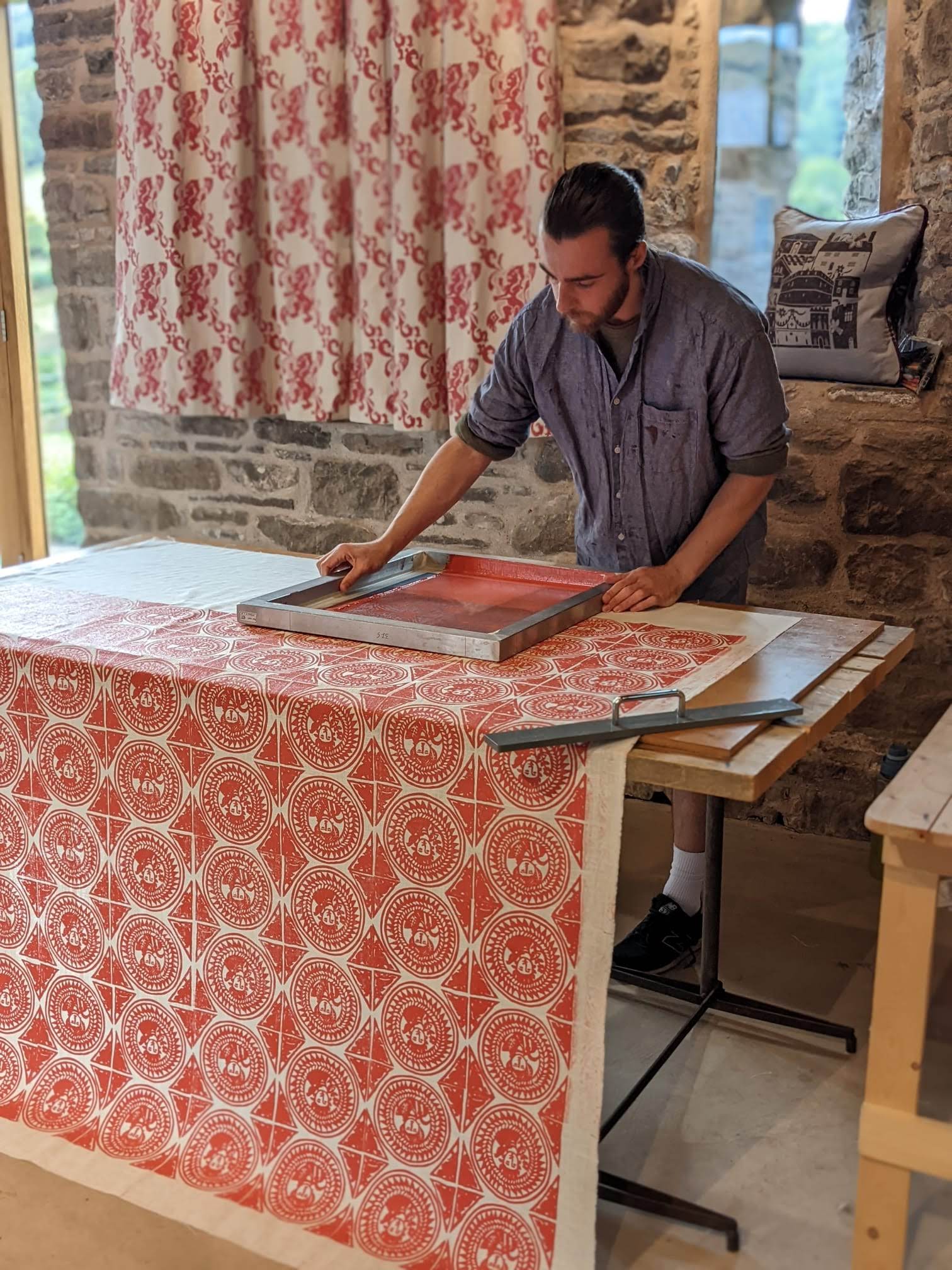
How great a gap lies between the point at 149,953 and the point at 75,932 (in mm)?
159

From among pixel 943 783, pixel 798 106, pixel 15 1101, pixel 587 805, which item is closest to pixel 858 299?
pixel 943 783

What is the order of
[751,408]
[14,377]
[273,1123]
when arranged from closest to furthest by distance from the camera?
[273,1123]
[751,408]
[14,377]

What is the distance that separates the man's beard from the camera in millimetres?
2285

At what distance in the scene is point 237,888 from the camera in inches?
76.9

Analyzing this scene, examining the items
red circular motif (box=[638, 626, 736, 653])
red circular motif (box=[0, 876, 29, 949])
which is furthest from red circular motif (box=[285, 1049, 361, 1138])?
red circular motif (box=[638, 626, 736, 653])

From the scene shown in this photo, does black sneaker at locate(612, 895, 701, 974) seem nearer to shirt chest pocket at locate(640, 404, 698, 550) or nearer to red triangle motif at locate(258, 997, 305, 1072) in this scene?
shirt chest pocket at locate(640, 404, 698, 550)

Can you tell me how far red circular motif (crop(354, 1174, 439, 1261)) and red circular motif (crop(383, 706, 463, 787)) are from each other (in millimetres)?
605

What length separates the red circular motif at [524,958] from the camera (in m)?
1.71

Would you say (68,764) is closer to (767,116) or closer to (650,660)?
(650,660)

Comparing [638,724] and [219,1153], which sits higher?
[638,724]

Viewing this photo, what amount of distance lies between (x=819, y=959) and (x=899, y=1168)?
112cm

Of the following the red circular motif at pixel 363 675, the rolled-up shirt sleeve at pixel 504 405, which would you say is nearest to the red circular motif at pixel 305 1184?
the red circular motif at pixel 363 675

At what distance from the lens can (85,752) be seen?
81.3 inches

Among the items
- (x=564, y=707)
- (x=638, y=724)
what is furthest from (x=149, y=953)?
(x=638, y=724)
